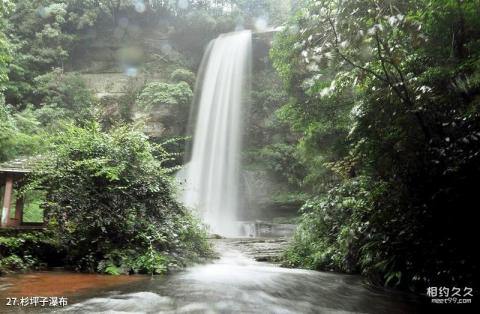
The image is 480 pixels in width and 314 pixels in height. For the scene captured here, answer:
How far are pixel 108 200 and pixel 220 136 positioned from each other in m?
15.2

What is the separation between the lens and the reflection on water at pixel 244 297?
393cm

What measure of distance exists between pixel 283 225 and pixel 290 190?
3.23 meters

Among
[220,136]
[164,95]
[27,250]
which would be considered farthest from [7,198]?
[220,136]

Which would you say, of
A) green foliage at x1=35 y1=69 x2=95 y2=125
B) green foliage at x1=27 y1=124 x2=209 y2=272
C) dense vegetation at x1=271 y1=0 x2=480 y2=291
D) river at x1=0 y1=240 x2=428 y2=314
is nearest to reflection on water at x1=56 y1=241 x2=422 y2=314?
river at x1=0 y1=240 x2=428 y2=314

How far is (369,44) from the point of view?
529 cm

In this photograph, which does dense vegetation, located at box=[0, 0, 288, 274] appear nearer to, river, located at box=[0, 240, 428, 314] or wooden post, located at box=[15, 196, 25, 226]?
wooden post, located at box=[15, 196, 25, 226]

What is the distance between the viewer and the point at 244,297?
4.54m

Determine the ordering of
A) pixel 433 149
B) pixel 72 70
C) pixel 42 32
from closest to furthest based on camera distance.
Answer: pixel 433 149, pixel 42 32, pixel 72 70

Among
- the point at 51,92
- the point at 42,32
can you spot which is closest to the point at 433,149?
the point at 51,92

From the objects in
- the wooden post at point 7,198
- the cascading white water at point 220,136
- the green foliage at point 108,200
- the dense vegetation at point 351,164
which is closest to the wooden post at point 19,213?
the wooden post at point 7,198

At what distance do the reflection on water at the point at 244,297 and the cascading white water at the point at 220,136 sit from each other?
41.8 feet

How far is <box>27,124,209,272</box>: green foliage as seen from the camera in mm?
7191

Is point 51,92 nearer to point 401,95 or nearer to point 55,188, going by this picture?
point 55,188

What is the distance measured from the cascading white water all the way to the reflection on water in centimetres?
1273
